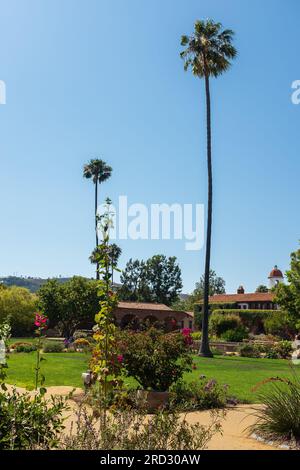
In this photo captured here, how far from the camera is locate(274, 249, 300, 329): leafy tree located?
36031 millimetres

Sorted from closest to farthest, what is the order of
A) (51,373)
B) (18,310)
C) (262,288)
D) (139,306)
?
(51,373) → (18,310) → (139,306) → (262,288)

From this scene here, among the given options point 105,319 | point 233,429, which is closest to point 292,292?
point 233,429

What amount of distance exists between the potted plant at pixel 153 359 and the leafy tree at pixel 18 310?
127ft

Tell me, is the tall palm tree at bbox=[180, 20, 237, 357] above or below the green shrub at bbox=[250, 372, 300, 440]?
above

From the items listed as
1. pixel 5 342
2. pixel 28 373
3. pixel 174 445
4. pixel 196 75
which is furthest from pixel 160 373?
pixel 196 75

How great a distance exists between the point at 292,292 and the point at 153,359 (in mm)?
26687

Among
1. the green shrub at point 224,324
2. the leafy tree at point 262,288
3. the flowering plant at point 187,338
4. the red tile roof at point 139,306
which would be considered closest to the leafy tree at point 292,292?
the green shrub at point 224,324

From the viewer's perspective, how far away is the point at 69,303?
Answer: 155 feet

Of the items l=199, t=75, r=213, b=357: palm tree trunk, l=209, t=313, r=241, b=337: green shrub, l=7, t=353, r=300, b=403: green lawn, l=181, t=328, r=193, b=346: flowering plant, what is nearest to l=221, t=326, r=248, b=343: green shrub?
l=209, t=313, r=241, b=337: green shrub

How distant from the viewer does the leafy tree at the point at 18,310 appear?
159 ft

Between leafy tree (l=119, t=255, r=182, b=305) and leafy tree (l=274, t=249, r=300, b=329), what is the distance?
169ft

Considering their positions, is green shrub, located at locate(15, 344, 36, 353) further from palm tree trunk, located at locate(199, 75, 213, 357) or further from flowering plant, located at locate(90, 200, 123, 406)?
flowering plant, located at locate(90, 200, 123, 406)

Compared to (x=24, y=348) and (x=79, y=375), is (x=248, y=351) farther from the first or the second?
(x=79, y=375)
